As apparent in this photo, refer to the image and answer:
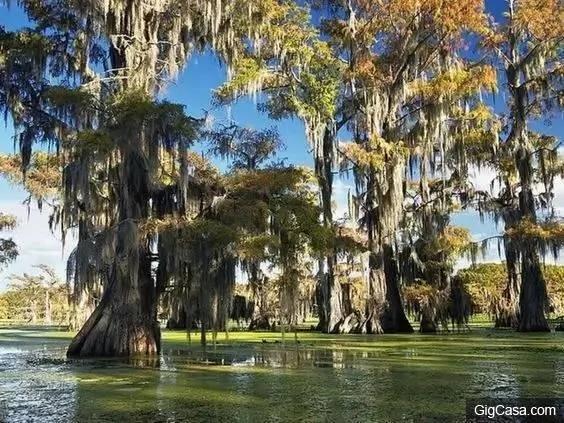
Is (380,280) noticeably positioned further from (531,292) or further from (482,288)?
(482,288)

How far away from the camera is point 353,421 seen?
4715mm

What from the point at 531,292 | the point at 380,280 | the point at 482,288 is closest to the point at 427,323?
the point at 380,280

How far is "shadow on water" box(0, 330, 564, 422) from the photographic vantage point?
204 inches

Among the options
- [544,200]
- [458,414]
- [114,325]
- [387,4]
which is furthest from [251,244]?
[544,200]

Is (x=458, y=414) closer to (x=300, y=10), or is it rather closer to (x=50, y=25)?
(x=50, y=25)

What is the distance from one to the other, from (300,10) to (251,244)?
31.7 ft

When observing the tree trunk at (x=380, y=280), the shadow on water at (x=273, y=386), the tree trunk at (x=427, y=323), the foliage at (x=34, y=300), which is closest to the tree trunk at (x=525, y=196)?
the tree trunk at (x=427, y=323)

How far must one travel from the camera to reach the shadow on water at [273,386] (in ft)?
17.0

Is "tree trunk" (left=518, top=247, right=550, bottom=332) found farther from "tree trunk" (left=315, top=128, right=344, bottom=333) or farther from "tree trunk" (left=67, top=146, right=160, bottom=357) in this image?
"tree trunk" (left=67, top=146, right=160, bottom=357)

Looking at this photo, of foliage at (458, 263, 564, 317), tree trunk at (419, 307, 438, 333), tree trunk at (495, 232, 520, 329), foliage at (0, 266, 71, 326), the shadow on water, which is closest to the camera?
the shadow on water

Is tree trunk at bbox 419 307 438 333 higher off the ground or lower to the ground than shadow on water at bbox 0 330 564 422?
higher

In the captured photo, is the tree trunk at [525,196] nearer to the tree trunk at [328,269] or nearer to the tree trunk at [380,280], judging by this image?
the tree trunk at [380,280]

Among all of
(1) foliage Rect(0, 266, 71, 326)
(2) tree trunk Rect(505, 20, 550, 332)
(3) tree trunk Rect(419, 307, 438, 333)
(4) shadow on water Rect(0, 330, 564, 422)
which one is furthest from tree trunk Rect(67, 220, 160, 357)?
(1) foliage Rect(0, 266, 71, 326)

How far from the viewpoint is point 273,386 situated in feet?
22.5
